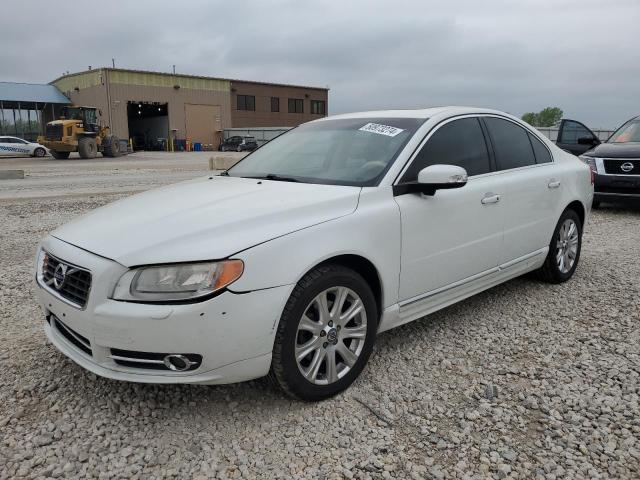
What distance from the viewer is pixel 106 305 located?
8.13 feet

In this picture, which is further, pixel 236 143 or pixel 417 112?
pixel 236 143

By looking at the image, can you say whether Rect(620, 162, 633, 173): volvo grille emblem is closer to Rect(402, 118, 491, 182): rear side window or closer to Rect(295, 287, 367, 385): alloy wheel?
Rect(402, 118, 491, 182): rear side window

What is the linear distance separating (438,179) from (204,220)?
1.38m

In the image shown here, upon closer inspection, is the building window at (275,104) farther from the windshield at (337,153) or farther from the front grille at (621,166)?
the windshield at (337,153)

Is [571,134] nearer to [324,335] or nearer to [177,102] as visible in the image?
[324,335]

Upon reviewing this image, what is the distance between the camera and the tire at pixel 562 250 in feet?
15.6

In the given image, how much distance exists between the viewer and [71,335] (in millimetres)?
2805

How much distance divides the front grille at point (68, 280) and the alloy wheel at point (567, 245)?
154 inches

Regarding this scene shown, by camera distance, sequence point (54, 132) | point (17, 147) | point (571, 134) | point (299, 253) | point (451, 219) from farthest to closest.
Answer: point (17, 147) → point (54, 132) → point (571, 134) → point (451, 219) → point (299, 253)

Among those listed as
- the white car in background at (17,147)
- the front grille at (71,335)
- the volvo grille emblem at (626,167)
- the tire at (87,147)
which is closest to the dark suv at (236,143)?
the white car in background at (17,147)

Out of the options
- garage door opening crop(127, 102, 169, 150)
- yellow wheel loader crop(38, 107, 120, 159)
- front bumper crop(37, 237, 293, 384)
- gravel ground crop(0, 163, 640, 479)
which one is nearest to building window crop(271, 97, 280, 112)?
garage door opening crop(127, 102, 169, 150)

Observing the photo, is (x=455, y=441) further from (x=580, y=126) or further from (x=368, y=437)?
(x=580, y=126)

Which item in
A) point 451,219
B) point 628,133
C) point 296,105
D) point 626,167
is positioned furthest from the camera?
point 296,105

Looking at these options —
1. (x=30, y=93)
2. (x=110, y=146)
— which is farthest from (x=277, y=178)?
(x=30, y=93)
